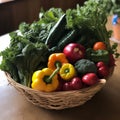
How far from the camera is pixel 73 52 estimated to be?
0.85 m

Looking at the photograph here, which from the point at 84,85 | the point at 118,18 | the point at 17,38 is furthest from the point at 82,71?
the point at 118,18

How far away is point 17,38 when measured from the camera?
2.90 feet

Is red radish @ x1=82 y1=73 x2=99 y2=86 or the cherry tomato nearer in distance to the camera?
red radish @ x1=82 y1=73 x2=99 y2=86

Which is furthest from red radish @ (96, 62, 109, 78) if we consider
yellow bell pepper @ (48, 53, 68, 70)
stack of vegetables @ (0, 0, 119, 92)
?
yellow bell pepper @ (48, 53, 68, 70)

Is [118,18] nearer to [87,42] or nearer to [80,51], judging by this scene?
[87,42]

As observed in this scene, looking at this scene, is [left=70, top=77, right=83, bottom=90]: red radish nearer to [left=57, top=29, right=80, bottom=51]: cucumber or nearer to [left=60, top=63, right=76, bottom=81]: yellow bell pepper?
[left=60, top=63, right=76, bottom=81]: yellow bell pepper

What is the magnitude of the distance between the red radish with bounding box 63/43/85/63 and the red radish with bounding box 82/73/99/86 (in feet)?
0.31

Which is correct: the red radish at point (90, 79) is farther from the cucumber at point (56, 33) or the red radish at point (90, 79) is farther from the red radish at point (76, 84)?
the cucumber at point (56, 33)

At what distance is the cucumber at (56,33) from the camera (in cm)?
93

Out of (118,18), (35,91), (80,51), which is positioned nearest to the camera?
(35,91)

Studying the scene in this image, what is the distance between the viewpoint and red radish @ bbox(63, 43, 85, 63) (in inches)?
33.5

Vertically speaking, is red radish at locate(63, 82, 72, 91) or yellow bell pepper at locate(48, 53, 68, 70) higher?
yellow bell pepper at locate(48, 53, 68, 70)

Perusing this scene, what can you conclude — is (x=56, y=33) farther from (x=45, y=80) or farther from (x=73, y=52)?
(x=45, y=80)

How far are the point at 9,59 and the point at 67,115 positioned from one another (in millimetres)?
276
